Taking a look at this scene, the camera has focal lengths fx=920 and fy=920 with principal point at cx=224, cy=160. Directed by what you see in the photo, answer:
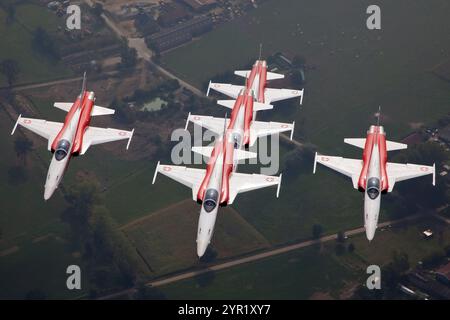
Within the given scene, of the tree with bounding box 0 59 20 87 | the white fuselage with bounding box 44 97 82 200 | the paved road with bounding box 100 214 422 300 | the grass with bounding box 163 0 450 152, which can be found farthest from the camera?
the tree with bounding box 0 59 20 87

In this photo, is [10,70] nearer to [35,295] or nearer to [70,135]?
[70,135]

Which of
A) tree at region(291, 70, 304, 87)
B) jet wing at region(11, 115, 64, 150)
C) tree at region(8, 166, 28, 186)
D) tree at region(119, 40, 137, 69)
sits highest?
jet wing at region(11, 115, 64, 150)

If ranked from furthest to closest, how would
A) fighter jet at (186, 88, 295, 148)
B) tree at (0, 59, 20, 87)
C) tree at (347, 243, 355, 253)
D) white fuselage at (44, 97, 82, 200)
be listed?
tree at (0, 59, 20, 87) < tree at (347, 243, 355, 253) < fighter jet at (186, 88, 295, 148) < white fuselage at (44, 97, 82, 200)

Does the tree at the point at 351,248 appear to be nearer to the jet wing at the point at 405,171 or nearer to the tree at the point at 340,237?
the tree at the point at 340,237

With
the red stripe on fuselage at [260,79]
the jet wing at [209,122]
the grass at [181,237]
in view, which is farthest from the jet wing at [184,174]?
the red stripe on fuselage at [260,79]

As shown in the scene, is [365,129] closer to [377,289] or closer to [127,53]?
[377,289]

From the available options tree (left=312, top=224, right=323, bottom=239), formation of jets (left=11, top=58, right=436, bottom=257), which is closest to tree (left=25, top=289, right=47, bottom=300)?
formation of jets (left=11, top=58, right=436, bottom=257)

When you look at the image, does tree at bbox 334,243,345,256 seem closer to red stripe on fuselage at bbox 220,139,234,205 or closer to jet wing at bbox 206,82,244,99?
red stripe on fuselage at bbox 220,139,234,205

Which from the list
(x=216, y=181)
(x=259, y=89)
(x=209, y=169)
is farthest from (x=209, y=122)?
(x=216, y=181)
